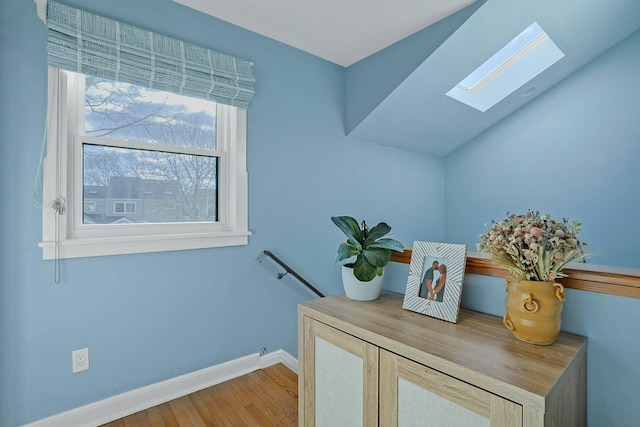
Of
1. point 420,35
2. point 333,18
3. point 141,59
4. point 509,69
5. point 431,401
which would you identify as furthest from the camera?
point 509,69

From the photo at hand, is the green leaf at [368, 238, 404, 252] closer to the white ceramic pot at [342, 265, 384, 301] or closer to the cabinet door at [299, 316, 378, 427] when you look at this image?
the white ceramic pot at [342, 265, 384, 301]

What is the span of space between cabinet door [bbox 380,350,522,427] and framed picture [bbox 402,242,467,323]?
1.00 ft

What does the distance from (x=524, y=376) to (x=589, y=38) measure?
306 cm

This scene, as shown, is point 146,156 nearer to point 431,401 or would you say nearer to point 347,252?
point 347,252

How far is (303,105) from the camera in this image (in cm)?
254

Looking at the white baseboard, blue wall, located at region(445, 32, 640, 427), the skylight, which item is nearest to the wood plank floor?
the white baseboard

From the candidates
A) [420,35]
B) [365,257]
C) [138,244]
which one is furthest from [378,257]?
[420,35]

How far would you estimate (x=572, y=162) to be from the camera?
3010mm

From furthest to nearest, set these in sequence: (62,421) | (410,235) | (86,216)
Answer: (410,235)
(86,216)
(62,421)

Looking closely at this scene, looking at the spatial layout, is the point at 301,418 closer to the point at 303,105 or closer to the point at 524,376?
the point at 524,376

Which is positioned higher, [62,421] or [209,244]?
[209,244]

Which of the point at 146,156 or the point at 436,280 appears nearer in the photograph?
the point at 436,280

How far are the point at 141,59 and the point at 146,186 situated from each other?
734 mm

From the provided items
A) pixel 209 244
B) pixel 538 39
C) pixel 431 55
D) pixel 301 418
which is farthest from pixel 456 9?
pixel 301 418
